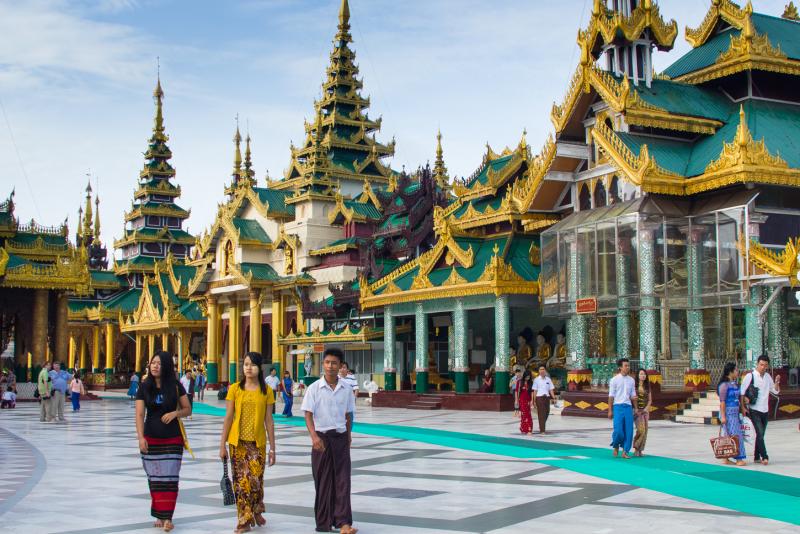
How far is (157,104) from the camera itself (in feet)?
231

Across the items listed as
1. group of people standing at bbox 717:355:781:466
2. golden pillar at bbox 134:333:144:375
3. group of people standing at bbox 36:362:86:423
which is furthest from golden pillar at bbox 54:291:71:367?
group of people standing at bbox 717:355:781:466

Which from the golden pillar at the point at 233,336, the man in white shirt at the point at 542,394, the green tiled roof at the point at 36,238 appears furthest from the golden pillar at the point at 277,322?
the man in white shirt at the point at 542,394

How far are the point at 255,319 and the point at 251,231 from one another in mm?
4746

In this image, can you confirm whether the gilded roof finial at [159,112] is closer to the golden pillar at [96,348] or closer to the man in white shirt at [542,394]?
the golden pillar at [96,348]

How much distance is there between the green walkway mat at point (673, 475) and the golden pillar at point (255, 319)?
30343 mm

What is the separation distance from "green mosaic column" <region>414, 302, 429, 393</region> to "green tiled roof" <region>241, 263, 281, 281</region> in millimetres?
17037

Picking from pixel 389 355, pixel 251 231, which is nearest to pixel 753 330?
pixel 389 355

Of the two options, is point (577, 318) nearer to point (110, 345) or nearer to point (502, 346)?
point (502, 346)

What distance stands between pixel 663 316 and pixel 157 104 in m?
51.9

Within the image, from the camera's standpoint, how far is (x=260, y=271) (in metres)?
49.1

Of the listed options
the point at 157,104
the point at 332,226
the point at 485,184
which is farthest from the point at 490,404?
the point at 157,104

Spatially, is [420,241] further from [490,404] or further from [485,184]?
[490,404]

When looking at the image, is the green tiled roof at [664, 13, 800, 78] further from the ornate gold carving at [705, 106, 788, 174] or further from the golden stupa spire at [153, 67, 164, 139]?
the golden stupa spire at [153, 67, 164, 139]

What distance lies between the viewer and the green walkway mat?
34.3 ft
